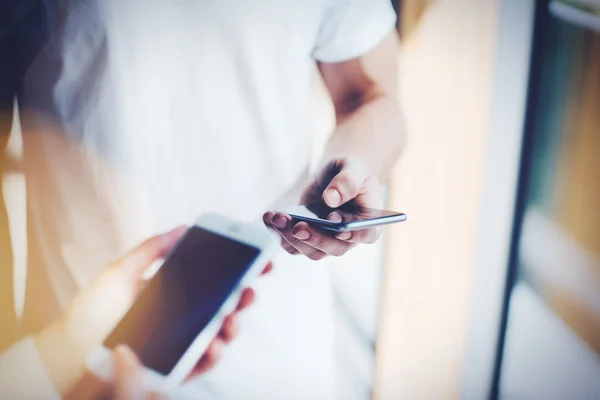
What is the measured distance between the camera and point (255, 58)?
0.69m

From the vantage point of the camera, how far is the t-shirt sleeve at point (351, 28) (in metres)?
0.71

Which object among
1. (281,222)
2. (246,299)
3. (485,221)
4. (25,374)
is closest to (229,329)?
(246,299)

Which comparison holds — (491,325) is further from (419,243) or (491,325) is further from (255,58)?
(255,58)

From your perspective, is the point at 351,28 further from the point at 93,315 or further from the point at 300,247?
the point at 93,315

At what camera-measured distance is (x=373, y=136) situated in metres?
0.76

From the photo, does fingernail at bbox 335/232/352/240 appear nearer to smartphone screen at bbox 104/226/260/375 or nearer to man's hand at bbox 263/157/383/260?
man's hand at bbox 263/157/383/260

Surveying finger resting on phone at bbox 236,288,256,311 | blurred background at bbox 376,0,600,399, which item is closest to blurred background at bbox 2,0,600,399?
blurred background at bbox 376,0,600,399

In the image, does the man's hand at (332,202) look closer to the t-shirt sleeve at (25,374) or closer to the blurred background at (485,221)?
the blurred background at (485,221)

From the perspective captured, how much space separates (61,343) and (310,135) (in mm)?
418

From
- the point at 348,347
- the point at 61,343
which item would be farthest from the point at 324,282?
the point at 61,343

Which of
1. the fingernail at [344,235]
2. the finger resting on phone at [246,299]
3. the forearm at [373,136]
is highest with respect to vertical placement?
the forearm at [373,136]

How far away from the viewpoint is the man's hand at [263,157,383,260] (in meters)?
0.72

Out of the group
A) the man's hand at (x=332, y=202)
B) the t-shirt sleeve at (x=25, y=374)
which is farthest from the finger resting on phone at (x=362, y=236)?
the t-shirt sleeve at (x=25, y=374)

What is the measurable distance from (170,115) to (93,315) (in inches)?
10.9
